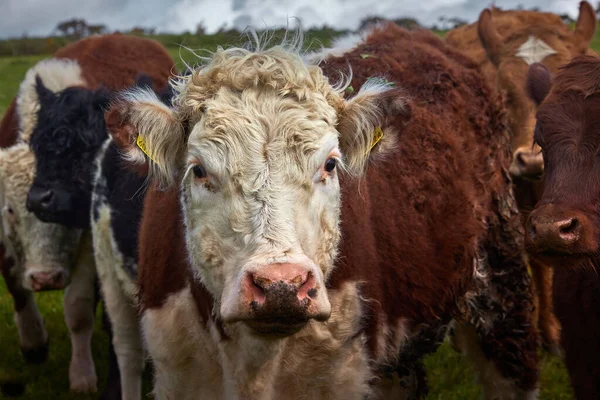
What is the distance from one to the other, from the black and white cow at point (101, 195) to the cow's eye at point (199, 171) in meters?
1.05

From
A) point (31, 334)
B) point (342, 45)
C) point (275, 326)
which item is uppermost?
point (342, 45)

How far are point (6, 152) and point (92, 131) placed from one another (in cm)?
95

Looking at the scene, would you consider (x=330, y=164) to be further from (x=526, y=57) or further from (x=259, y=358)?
(x=526, y=57)

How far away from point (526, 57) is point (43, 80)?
4.48 m

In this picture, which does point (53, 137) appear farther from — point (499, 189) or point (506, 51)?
point (506, 51)

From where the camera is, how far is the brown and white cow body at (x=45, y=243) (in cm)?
597

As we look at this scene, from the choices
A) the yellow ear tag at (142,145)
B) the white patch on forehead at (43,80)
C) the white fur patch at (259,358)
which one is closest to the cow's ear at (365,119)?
the white fur patch at (259,358)

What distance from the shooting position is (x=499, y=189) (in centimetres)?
556

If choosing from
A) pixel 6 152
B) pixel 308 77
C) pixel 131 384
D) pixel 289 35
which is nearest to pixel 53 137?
pixel 6 152

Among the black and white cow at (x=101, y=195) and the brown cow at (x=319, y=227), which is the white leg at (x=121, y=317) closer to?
the black and white cow at (x=101, y=195)

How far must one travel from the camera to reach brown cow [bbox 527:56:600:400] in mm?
3818

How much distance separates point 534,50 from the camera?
27.8 feet

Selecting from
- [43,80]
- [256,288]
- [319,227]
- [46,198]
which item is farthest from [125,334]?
[43,80]

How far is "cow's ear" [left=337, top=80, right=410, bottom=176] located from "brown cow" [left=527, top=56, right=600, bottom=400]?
77cm
